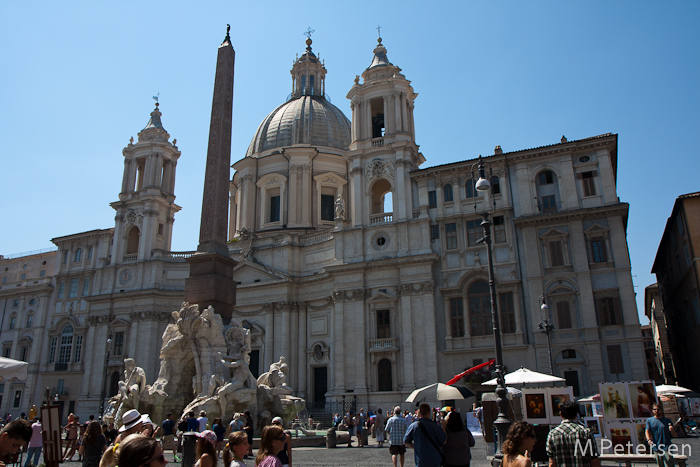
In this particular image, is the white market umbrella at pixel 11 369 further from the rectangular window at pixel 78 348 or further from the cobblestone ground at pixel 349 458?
the rectangular window at pixel 78 348

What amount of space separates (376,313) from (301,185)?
14.6m

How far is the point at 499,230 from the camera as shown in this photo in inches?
1371

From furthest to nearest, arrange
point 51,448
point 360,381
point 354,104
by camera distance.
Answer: point 354,104, point 360,381, point 51,448

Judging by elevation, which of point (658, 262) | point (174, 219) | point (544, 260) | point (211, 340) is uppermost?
point (174, 219)

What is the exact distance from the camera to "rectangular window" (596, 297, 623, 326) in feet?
102

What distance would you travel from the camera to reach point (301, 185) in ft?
153

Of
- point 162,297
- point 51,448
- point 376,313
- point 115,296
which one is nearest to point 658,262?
point 376,313

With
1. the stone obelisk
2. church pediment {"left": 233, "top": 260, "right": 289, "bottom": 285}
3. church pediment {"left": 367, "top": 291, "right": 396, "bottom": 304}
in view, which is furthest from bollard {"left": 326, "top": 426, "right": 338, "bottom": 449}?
church pediment {"left": 233, "top": 260, "right": 289, "bottom": 285}

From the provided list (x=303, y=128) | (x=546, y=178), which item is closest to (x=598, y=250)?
(x=546, y=178)

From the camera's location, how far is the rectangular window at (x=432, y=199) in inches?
1454

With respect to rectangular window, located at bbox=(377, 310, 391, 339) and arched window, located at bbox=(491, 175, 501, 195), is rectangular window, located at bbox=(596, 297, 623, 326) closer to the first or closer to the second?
arched window, located at bbox=(491, 175, 501, 195)

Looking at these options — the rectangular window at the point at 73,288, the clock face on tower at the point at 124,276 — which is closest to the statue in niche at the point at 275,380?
the clock face on tower at the point at 124,276

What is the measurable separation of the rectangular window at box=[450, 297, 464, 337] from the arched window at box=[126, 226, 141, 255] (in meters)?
27.7

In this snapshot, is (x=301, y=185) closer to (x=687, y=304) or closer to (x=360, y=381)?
(x=360, y=381)
